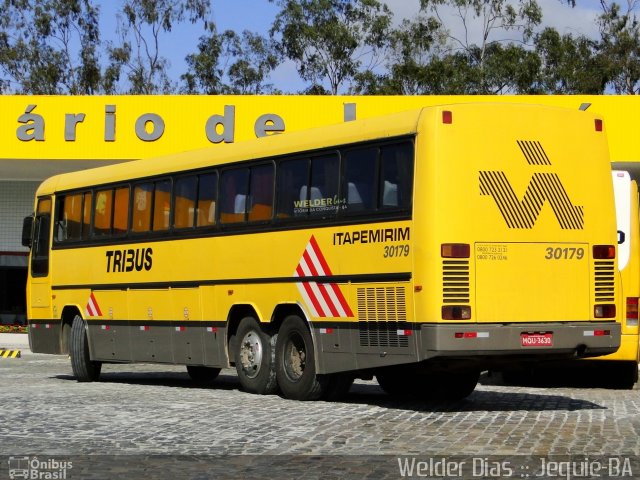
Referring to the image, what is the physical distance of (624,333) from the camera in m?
17.9

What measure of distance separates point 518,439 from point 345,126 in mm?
5226

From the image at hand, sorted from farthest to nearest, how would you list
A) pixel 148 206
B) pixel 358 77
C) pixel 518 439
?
pixel 358 77 < pixel 148 206 < pixel 518 439

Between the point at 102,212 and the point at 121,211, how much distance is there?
2.16 ft

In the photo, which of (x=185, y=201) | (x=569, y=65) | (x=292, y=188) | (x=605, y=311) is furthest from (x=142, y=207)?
(x=569, y=65)

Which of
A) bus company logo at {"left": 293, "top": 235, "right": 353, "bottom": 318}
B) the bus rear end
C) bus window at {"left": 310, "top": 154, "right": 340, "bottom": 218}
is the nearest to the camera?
the bus rear end

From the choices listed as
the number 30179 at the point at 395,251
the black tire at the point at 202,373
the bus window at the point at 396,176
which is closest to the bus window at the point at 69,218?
the black tire at the point at 202,373

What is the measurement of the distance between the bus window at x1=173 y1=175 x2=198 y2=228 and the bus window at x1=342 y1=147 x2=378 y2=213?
11.8ft

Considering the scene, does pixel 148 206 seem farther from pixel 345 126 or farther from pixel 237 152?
pixel 345 126

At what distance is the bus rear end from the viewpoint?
13.7 meters

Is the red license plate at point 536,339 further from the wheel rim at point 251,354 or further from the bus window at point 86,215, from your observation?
the bus window at point 86,215

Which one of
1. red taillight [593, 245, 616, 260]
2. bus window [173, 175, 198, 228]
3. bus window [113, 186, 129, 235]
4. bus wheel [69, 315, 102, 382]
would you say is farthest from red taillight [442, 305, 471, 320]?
bus wheel [69, 315, 102, 382]

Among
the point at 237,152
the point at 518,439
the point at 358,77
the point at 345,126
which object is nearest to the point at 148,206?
the point at 237,152

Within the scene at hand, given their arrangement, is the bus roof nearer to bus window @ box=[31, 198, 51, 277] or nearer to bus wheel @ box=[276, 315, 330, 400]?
bus window @ box=[31, 198, 51, 277]

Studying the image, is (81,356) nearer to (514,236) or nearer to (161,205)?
(161,205)
